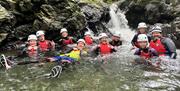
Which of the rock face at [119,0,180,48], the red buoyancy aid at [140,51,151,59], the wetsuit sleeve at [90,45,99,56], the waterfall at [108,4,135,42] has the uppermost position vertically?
the red buoyancy aid at [140,51,151,59]

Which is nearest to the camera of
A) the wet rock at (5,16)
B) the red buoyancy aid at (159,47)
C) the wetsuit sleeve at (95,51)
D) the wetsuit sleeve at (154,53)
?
the wetsuit sleeve at (154,53)

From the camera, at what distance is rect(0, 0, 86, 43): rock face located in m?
18.8

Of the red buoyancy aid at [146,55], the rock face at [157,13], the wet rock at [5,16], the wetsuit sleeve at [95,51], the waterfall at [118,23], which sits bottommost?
the waterfall at [118,23]

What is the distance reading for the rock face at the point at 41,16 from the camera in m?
18.8

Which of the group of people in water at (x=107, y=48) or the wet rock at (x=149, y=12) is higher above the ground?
the group of people in water at (x=107, y=48)

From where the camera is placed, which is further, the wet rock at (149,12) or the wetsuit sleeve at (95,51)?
the wet rock at (149,12)

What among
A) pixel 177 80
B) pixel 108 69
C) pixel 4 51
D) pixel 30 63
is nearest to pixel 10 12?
pixel 4 51

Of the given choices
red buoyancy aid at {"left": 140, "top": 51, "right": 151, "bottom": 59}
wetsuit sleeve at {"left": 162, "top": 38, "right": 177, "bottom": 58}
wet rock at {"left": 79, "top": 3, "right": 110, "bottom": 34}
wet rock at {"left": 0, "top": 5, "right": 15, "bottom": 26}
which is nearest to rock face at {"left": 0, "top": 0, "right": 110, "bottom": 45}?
wet rock at {"left": 0, "top": 5, "right": 15, "bottom": 26}

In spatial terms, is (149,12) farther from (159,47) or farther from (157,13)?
(159,47)

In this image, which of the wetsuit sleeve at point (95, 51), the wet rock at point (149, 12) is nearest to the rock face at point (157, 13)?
the wet rock at point (149, 12)

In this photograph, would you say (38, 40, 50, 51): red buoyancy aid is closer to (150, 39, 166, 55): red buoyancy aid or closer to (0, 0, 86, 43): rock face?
(0, 0, 86, 43): rock face

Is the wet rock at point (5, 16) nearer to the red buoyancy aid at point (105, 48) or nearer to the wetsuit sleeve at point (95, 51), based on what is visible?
the wetsuit sleeve at point (95, 51)

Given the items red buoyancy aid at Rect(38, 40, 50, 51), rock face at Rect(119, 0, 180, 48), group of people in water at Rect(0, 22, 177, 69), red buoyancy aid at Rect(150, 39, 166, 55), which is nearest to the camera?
group of people in water at Rect(0, 22, 177, 69)

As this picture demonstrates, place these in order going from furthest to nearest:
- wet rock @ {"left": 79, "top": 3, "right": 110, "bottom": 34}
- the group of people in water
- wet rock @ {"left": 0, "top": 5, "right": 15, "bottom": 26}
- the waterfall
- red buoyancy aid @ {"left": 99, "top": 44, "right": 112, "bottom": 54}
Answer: the waterfall, wet rock @ {"left": 79, "top": 3, "right": 110, "bottom": 34}, wet rock @ {"left": 0, "top": 5, "right": 15, "bottom": 26}, red buoyancy aid @ {"left": 99, "top": 44, "right": 112, "bottom": 54}, the group of people in water
